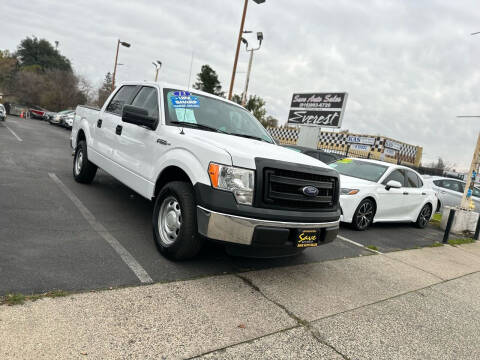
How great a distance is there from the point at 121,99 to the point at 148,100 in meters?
1.03

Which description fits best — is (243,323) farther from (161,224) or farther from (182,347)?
(161,224)

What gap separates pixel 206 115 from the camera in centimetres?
461

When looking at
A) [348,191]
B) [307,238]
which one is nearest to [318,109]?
[348,191]

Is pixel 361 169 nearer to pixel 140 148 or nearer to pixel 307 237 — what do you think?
pixel 307 237

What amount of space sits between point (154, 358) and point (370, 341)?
1750 millimetres

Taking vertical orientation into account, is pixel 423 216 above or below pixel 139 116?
below

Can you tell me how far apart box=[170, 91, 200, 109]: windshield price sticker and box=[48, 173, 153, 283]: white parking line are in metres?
1.76

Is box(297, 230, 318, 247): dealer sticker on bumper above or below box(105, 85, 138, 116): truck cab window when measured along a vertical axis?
below

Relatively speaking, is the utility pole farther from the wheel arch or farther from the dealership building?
the wheel arch

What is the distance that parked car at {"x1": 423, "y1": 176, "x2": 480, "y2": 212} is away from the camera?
487 inches

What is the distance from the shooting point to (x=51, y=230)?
13.9ft

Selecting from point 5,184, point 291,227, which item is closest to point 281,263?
point 291,227

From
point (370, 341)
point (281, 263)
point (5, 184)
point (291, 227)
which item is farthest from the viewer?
point (5, 184)

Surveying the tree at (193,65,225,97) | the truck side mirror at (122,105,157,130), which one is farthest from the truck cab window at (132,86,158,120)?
the tree at (193,65,225,97)
